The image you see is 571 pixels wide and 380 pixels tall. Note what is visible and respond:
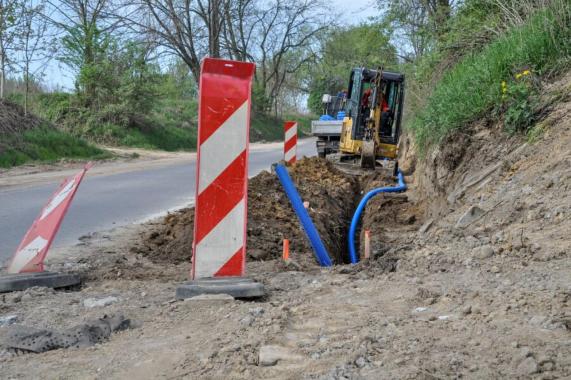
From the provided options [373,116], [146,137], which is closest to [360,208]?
[373,116]

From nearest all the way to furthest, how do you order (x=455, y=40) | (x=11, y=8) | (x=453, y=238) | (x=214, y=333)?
(x=214, y=333), (x=453, y=238), (x=455, y=40), (x=11, y=8)

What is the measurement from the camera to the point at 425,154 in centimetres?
1078

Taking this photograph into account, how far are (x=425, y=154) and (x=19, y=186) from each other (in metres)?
8.41

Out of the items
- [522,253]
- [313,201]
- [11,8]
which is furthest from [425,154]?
[11,8]

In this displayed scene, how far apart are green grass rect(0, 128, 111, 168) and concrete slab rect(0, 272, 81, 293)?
14.0 meters

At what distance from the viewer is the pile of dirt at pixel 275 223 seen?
6504mm

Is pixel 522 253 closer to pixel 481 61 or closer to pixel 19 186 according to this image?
pixel 481 61

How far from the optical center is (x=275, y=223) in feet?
25.0

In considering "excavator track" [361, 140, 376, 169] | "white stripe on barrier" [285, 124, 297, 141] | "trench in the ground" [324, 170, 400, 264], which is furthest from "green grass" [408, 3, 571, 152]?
"white stripe on barrier" [285, 124, 297, 141]

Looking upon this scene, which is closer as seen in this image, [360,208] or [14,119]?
[360,208]

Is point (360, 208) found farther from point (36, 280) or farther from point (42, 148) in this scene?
point (42, 148)

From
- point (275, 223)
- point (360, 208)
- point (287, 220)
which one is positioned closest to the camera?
point (275, 223)

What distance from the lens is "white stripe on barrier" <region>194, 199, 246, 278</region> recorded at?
4.32 metres

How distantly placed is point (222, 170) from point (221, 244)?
521 mm
